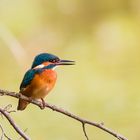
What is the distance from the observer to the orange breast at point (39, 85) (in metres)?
4.51

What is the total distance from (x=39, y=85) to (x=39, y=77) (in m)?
0.05

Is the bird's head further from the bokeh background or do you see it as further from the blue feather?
the bokeh background

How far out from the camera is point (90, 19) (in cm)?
1109

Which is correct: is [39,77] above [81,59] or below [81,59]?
below

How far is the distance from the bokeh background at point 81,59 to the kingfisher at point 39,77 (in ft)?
7.78

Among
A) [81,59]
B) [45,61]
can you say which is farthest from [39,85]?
[81,59]

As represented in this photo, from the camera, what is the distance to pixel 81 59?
9672 millimetres

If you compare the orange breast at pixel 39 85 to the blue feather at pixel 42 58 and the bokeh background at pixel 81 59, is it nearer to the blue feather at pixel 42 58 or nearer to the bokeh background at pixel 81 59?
the blue feather at pixel 42 58

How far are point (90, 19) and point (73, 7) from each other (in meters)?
0.44

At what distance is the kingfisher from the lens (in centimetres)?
451

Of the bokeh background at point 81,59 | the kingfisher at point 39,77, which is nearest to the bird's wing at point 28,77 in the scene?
the kingfisher at point 39,77

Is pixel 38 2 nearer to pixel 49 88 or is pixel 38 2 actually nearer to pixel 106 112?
pixel 106 112

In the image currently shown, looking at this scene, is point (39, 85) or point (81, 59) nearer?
point (39, 85)

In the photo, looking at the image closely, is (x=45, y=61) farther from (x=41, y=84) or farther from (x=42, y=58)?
(x=41, y=84)
